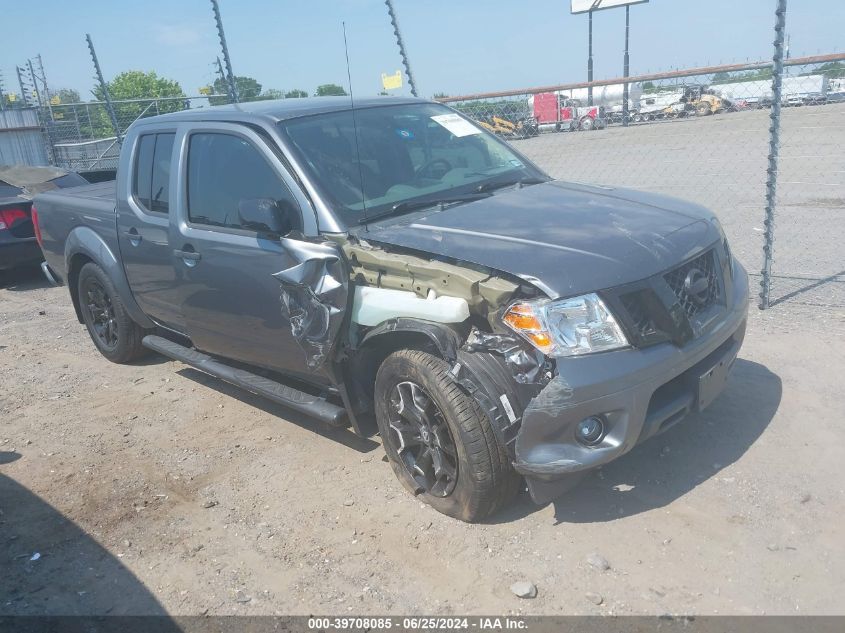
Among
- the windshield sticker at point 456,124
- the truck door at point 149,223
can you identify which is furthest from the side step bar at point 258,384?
the windshield sticker at point 456,124

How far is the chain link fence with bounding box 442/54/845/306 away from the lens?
6895mm

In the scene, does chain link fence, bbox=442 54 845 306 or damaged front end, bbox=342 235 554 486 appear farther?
chain link fence, bbox=442 54 845 306

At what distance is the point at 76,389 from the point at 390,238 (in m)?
3.53

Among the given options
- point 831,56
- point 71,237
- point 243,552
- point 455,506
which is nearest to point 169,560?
point 243,552

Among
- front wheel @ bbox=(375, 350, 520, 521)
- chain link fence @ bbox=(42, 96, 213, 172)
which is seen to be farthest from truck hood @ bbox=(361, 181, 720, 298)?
chain link fence @ bbox=(42, 96, 213, 172)

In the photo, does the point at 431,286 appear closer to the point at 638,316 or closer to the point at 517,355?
the point at 517,355

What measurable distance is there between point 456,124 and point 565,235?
5.77 feet

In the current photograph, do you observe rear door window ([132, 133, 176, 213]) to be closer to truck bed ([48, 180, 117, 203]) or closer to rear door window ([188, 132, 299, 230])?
rear door window ([188, 132, 299, 230])

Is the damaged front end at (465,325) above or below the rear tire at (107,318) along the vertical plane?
above

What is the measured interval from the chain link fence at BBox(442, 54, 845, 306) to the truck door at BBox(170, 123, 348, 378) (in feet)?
6.62

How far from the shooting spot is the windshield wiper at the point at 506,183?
4.35 metres

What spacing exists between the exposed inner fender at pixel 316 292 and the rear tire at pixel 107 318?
247 cm

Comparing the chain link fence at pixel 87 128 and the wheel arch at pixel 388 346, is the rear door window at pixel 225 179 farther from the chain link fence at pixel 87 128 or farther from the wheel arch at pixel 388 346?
the chain link fence at pixel 87 128

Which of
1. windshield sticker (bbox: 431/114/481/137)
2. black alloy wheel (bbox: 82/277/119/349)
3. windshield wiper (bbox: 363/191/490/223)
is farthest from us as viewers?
black alloy wheel (bbox: 82/277/119/349)
